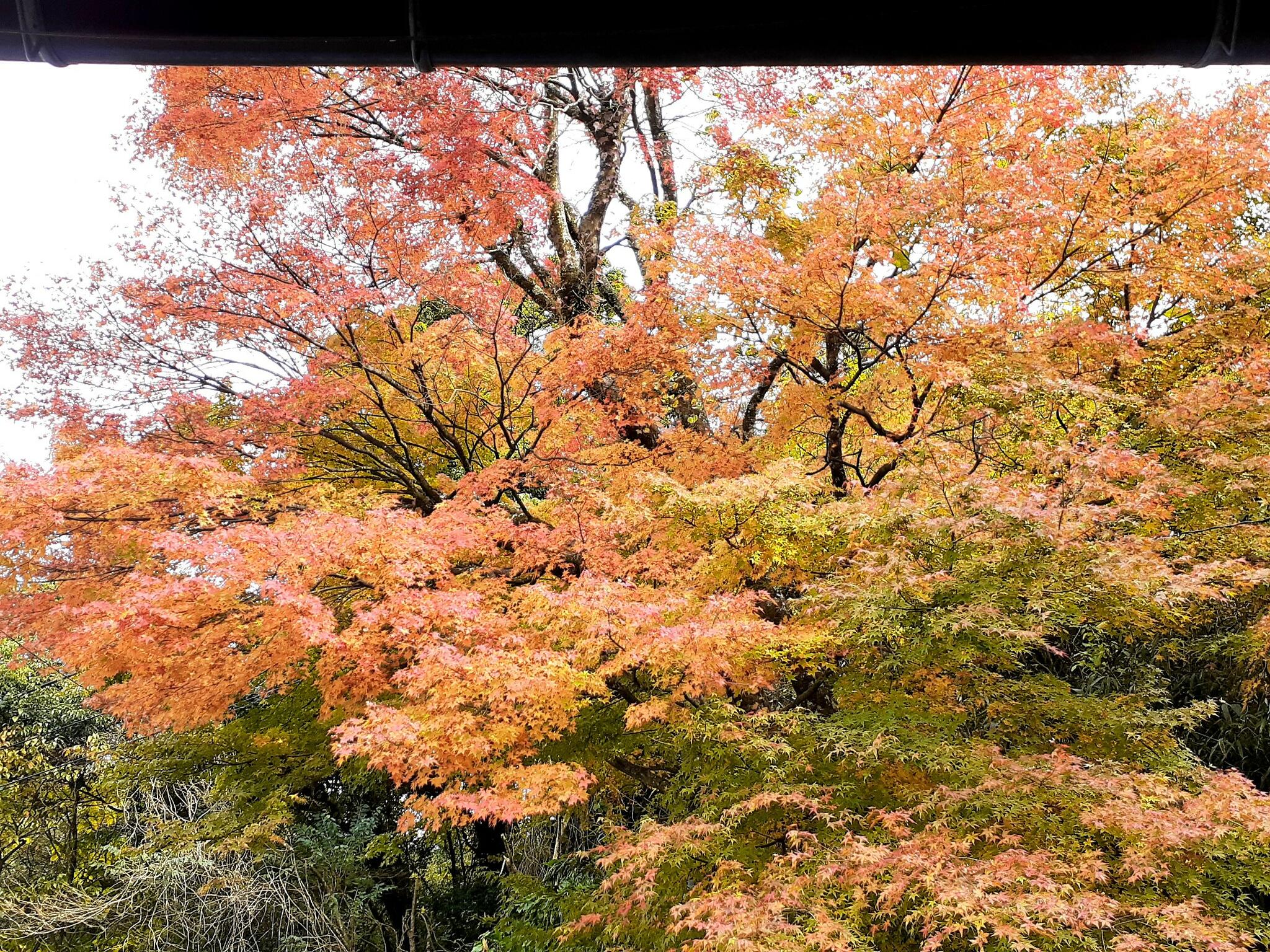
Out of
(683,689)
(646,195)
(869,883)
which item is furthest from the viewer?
(646,195)

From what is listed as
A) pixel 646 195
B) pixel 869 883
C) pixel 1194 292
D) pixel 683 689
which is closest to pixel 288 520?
pixel 683 689

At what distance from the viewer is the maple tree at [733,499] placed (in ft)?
15.6

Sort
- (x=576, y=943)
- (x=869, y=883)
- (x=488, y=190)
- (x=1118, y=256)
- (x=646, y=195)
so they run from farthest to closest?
1. (x=646, y=195)
2. (x=488, y=190)
3. (x=1118, y=256)
4. (x=576, y=943)
5. (x=869, y=883)

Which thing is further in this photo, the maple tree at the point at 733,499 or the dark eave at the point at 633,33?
the maple tree at the point at 733,499

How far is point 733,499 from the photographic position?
593 cm

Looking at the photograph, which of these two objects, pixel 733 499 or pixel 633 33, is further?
pixel 733 499

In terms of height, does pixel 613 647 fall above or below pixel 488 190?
below

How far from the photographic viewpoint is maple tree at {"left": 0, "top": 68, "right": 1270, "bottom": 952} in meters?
4.74

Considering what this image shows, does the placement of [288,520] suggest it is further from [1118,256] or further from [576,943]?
[1118,256]

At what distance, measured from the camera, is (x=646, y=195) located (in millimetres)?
11383

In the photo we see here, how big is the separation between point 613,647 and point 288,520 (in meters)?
2.96

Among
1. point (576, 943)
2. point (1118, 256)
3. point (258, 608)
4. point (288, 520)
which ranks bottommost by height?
point (576, 943)

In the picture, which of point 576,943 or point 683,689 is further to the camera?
point 576,943

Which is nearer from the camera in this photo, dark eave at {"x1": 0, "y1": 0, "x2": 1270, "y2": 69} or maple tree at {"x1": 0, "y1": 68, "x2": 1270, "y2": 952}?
dark eave at {"x1": 0, "y1": 0, "x2": 1270, "y2": 69}
